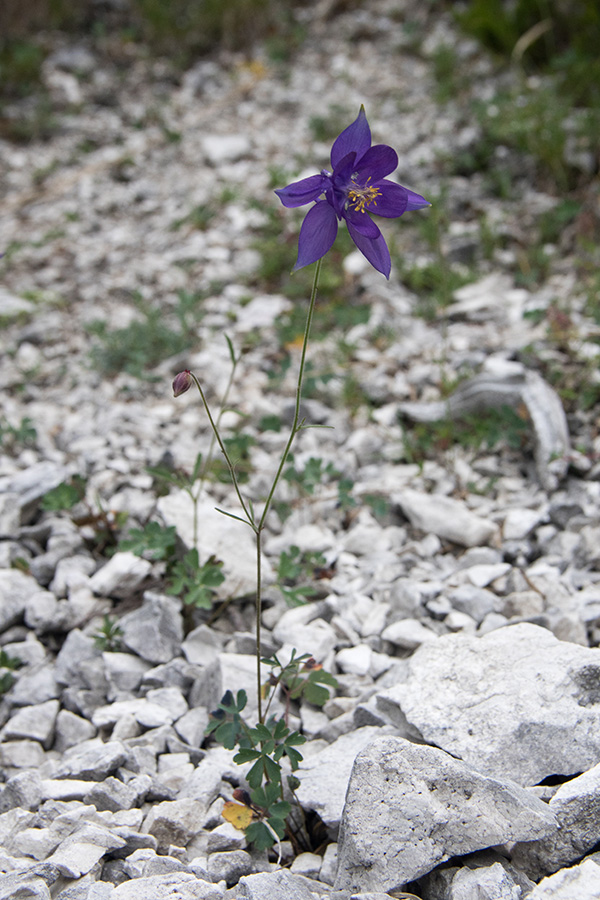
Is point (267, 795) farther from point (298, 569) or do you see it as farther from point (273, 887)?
point (298, 569)

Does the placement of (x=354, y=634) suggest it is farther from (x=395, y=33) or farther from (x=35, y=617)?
(x=395, y=33)

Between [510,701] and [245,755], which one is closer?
[245,755]

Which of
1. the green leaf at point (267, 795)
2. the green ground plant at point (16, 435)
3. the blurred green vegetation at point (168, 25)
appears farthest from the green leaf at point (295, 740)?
the blurred green vegetation at point (168, 25)

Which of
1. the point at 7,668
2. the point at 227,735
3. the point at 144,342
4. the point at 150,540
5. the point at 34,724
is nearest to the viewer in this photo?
the point at 227,735

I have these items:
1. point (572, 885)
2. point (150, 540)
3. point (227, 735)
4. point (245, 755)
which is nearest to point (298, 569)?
point (150, 540)

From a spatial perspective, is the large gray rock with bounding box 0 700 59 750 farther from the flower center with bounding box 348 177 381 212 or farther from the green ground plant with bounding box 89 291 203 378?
the green ground plant with bounding box 89 291 203 378

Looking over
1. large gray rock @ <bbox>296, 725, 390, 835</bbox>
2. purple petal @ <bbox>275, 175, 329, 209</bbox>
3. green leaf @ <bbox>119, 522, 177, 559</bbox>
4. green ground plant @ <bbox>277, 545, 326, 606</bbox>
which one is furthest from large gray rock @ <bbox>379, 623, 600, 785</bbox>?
purple petal @ <bbox>275, 175, 329, 209</bbox>

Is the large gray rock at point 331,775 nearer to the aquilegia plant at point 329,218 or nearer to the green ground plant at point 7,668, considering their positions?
the aquilegia plant at point 329,218

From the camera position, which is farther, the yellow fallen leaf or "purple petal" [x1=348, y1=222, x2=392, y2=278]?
the yellow fallen leaf

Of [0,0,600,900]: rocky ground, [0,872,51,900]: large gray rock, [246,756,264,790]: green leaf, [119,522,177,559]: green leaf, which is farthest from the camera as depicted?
[119,522,177,559]: green leaf
